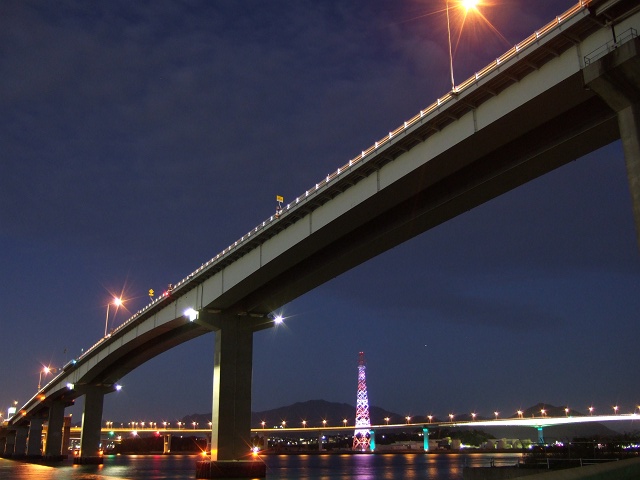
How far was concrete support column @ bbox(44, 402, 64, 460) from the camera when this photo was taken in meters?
110

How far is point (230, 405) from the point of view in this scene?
49875mm

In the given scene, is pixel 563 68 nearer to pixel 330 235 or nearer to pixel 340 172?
pixel 340 172

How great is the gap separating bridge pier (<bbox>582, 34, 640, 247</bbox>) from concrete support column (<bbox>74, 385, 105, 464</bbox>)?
90093 mm

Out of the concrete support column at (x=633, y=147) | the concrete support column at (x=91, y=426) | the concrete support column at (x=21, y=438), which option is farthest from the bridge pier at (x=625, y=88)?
the concrete support column at (x=21, y=438)

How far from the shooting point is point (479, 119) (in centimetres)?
2841

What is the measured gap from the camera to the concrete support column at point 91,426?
9231 cm

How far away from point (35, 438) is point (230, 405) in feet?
328

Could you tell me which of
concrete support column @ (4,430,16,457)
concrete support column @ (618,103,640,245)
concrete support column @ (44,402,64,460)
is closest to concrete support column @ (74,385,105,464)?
concrete support column @ (44,402,64,460)

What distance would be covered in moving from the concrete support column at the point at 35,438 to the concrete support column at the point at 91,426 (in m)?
37.7

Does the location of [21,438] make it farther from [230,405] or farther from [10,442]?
[230,405]

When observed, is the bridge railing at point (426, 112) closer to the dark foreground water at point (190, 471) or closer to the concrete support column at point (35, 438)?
the dark foreground water at point (190, 471)

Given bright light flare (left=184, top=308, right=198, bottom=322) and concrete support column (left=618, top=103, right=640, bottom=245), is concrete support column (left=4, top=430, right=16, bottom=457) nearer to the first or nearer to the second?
bright light flare (left=184, top=308, right=198, bottom=322)

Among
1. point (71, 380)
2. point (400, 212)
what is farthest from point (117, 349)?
point (400, 212)

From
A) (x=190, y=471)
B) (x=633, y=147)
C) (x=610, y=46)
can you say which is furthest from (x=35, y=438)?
(x=633, y=147)
